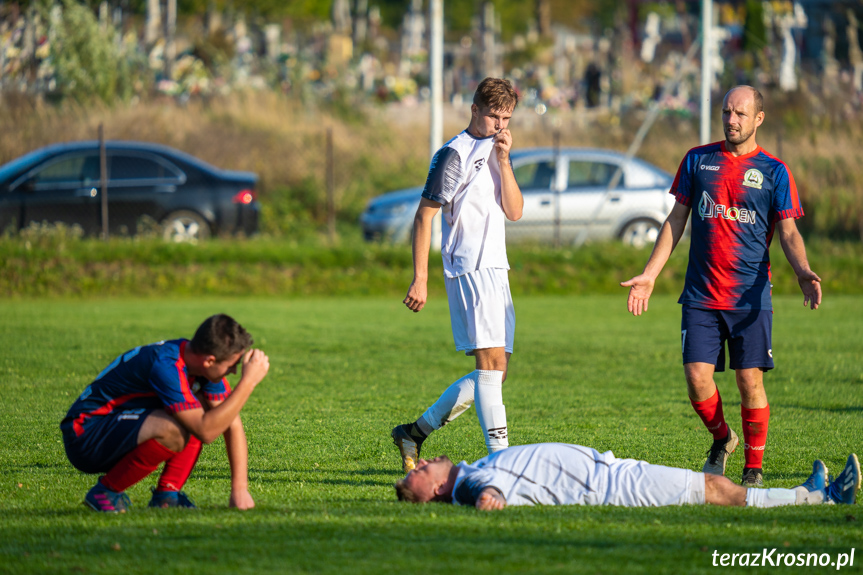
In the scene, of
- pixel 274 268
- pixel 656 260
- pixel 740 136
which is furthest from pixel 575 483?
pixel 274 268

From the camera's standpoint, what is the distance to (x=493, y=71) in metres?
56.3

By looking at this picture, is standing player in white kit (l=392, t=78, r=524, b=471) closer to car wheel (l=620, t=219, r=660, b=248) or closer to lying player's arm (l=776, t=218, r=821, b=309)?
lying player's arm (l=776, t=218, r=821, b=309)

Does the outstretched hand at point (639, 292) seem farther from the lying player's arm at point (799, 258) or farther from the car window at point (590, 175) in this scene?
the car window at point (590, 175)

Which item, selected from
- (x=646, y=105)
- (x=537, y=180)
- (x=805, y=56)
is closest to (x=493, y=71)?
(x=805, y=56)

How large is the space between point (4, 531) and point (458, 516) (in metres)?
1.91

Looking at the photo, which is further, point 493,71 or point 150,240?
point 493,71

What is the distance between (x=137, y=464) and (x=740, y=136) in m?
3.40

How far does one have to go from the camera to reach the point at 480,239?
5.32 metres

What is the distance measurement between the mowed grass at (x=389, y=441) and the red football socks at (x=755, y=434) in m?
0.18

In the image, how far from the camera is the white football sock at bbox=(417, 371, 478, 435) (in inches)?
216

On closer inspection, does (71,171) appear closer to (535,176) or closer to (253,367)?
(535,176)

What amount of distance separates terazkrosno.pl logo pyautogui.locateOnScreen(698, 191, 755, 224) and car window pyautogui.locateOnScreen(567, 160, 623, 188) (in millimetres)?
11617

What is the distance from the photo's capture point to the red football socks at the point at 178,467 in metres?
4.48

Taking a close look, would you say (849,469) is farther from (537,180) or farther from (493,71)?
(493,71)
